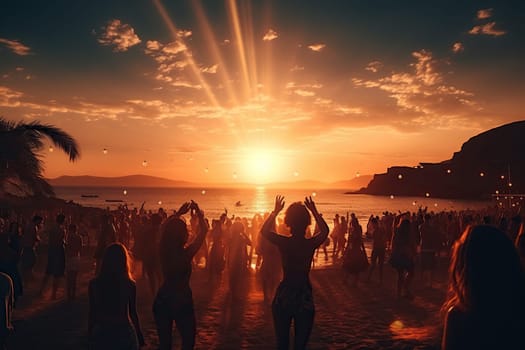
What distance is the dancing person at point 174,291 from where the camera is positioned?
460cm

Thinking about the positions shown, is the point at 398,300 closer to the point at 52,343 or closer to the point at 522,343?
the point at 52,343

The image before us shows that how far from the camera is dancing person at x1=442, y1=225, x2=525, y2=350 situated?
2295 mm

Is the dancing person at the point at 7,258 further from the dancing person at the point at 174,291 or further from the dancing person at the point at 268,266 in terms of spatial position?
the dancing person at the point at 268,266

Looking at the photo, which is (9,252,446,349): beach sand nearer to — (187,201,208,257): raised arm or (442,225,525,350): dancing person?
(187,201,208,257): raised arm

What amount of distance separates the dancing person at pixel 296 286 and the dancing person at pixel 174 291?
94cm

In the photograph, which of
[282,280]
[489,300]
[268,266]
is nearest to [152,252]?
[268,266]

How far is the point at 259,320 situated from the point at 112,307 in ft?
19.7

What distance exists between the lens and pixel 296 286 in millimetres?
4652

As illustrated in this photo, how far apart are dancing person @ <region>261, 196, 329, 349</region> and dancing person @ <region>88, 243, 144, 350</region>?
5.01ft

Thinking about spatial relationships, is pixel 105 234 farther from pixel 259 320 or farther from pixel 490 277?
pixel 490 277

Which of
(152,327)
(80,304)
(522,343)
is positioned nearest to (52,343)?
(152,327)

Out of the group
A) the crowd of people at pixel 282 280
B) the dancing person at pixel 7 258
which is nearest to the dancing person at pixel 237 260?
the crowd of people at pixel 282 280

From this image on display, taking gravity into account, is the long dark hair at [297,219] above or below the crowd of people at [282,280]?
above

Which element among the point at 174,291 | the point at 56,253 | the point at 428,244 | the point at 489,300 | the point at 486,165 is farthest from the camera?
the point at 486,165
